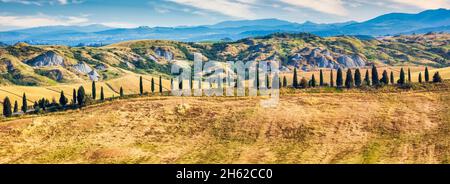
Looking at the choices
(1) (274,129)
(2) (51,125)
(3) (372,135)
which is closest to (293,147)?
(1) (274,129)

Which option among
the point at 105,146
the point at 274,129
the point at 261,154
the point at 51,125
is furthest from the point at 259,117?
the point at 51,125

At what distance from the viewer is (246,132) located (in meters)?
107

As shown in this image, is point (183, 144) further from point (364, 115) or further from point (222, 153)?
point (364, 115)

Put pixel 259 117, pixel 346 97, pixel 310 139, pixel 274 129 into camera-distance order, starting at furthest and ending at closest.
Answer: pixel 346 97, pixel 259 117, pixel 274 129, pixel 310 139

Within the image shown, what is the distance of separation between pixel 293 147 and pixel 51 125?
68.1 m

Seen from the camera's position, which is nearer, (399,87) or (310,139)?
(310,139)

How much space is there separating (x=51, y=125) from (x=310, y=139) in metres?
71.2

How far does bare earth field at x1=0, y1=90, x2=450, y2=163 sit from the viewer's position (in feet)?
293

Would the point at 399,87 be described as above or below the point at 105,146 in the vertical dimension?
above

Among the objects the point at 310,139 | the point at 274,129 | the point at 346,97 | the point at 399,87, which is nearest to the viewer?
the point at 310,139

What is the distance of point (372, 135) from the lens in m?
99.4

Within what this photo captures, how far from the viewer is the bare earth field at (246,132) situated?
293 ft

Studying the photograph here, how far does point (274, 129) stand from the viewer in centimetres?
10719

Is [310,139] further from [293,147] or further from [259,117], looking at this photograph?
[259,117]
